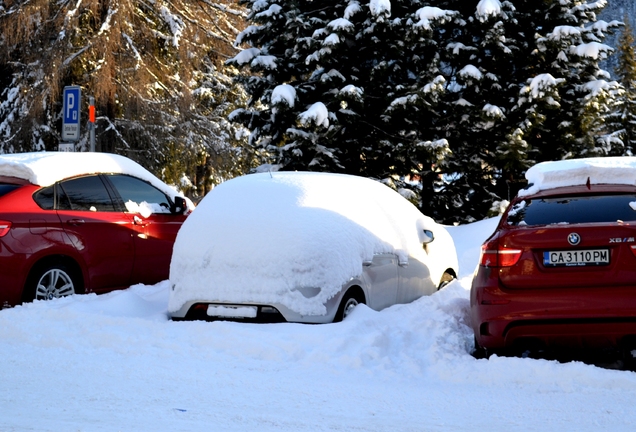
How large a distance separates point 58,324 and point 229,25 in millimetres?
18809

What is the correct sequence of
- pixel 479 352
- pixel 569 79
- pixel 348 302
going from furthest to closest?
pixel 569 79
pixel 348 302
pixel 479 352

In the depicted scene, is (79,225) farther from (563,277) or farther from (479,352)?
(563,277)

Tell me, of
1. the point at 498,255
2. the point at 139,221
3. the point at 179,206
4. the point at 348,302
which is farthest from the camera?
the point at 179,206

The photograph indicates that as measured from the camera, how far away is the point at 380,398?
5367 millimetres

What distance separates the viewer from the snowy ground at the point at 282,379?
15.8 feet

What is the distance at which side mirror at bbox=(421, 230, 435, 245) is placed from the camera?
28.3ft

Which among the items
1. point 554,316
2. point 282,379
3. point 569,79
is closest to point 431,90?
point 569,79

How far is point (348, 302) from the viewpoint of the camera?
7090 mm

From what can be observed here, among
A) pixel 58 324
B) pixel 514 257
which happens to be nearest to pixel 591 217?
pixel 514 257

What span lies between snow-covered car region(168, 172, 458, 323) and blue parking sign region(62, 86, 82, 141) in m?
7.45

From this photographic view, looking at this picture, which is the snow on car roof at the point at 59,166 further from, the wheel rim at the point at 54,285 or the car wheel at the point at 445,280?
the car wheel at the point at 445,280

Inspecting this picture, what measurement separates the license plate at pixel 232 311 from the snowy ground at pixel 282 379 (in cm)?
15

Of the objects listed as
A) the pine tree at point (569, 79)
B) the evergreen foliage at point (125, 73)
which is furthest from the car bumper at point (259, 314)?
the evergreen foliage at point (125, 73)

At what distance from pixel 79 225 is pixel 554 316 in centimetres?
515
